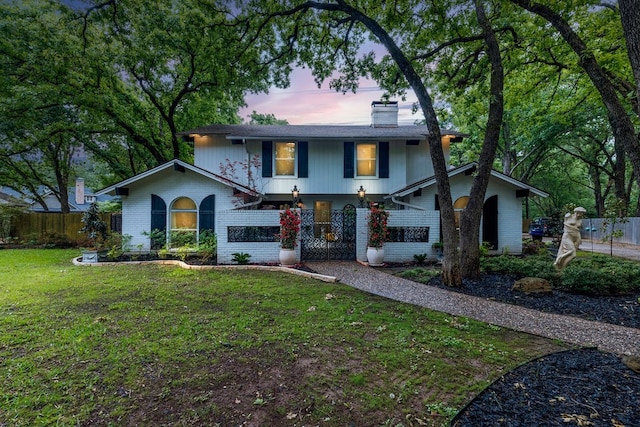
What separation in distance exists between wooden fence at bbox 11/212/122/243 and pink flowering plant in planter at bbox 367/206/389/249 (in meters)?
13.1

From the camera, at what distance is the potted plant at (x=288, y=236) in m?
9.29

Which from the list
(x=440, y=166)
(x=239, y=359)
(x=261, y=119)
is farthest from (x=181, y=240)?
(x=261, y=119)

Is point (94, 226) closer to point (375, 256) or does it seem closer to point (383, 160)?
point (375, 256)

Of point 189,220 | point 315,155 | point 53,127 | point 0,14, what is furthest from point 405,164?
point 0,14

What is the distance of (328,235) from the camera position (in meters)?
10.3

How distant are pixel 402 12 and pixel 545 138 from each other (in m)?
16.2

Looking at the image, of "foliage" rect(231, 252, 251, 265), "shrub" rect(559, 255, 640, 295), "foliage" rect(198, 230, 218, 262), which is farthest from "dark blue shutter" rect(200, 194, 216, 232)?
"shrub" rect(559, 255, 640, 295)

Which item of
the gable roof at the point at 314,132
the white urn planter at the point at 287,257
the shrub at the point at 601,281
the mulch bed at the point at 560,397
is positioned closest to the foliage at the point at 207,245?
the white urn planter at the point at 287,257

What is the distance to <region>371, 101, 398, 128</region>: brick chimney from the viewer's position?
1566cm

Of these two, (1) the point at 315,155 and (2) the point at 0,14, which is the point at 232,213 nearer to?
(1) the point at 315,155

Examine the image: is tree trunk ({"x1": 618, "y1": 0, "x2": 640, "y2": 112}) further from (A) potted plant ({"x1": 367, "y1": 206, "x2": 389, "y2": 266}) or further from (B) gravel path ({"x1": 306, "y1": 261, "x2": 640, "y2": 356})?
(A) potted plant ({"x1": 367, "y1": 206, "x2": 389, "y2": 266})

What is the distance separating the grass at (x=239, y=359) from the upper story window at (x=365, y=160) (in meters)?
8.79

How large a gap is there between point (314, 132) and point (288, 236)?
643 centimetres

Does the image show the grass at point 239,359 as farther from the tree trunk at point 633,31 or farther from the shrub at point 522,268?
the shrub at point 522,268
